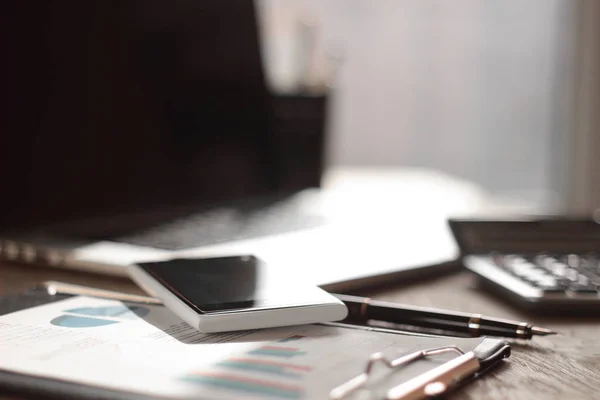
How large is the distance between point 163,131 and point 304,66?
0.80 metres

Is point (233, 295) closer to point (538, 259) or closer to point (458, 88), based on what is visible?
point (538, 259)

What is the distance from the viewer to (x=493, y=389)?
300 mm

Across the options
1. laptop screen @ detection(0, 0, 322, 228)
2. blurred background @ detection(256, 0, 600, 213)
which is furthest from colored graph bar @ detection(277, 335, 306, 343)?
blurred background @ detection(256, 0, 600, 213)

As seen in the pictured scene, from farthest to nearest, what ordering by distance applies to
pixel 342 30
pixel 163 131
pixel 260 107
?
pixel 342 30 → pixel 260 107 → pixel 163 131

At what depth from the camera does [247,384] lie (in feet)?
0.88

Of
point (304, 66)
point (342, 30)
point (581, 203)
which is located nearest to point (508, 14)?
point (342, 30)

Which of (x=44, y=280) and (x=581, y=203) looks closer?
(x=44, y=280)

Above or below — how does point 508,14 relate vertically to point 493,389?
above

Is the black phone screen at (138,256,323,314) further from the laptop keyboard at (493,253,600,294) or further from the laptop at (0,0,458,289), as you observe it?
the laptop keyboard at (493,253,600,294)

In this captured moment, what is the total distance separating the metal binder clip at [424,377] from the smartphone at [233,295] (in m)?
0.06

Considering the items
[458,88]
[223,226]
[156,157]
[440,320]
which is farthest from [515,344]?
[458,88]

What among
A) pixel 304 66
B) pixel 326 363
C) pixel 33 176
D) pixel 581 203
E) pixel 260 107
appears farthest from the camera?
pixel 581 203

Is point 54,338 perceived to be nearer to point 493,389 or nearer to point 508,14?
point 493,389

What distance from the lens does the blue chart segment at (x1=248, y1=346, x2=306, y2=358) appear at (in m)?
0.31
